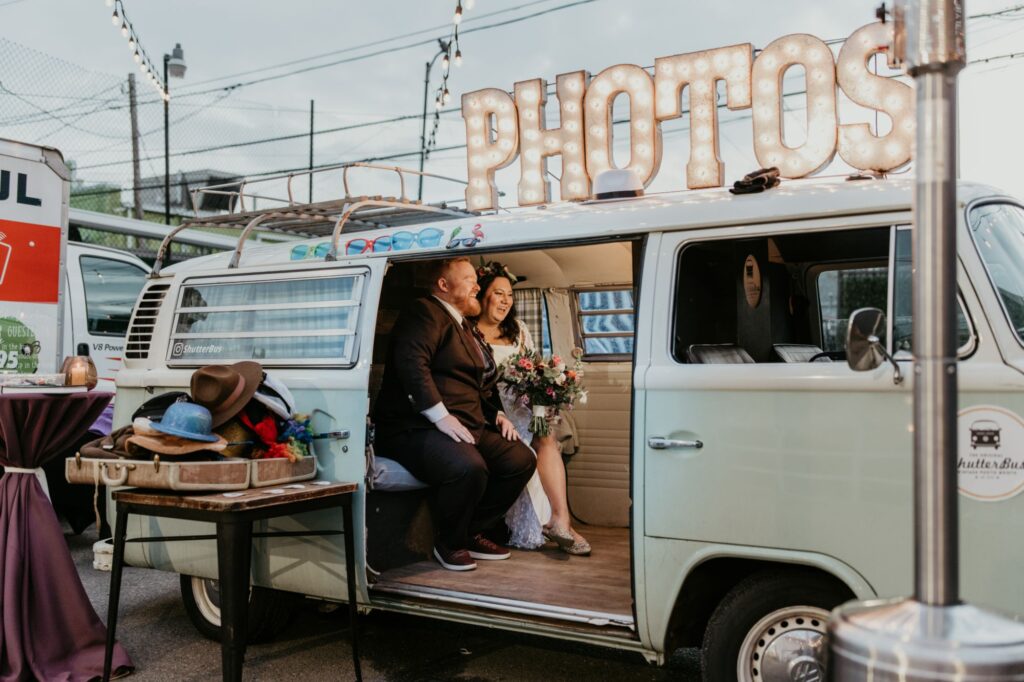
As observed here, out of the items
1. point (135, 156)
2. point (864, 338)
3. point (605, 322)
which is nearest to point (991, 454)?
point (864, 338)

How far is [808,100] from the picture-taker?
658cm

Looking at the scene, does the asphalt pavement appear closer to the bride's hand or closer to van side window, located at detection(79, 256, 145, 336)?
the bride's hand

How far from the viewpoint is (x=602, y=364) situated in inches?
273

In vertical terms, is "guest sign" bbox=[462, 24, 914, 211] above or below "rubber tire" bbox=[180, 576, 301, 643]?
above

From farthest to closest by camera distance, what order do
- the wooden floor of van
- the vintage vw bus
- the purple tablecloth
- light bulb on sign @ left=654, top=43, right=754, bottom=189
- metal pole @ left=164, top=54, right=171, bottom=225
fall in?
metal pole @ left=164, top=54, right=171, bottom=225
light bulb on sign @ left=654, top=43, right=754, bottom=189
the purple tablecloth
the wooden floor of van
the vintage vw bus

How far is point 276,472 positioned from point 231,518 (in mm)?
530

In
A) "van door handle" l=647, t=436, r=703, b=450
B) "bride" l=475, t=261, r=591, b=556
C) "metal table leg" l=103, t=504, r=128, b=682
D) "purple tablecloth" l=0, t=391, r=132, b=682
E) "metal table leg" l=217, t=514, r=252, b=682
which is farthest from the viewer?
"bride" l=475, t=261, r=591, b=556

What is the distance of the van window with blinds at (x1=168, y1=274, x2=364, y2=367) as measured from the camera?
5262mm

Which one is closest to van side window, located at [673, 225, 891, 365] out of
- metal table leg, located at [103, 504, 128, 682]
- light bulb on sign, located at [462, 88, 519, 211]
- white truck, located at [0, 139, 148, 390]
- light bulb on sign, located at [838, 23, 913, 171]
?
light bulb on sign, located at [838, 23, 913, 171]

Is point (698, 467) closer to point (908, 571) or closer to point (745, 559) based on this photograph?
point (745, 559)

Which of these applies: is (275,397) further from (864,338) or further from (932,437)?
(932,437)

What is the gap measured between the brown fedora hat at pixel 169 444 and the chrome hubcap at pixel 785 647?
269 cm

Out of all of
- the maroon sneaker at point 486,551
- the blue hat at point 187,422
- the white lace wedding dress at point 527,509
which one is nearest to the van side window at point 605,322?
the white lace wedding dress at point 527,509

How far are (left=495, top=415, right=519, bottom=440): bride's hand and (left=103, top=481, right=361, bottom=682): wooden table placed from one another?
4.72 ft
